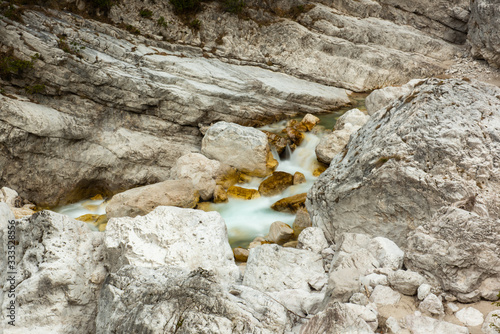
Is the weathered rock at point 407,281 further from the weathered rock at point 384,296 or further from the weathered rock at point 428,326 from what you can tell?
the weathered rock at point 428,326

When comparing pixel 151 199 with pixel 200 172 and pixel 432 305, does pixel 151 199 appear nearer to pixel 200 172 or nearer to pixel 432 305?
pixel 200 172

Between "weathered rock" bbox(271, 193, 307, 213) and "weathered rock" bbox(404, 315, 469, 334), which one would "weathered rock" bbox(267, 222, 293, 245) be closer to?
"weathered rock" bbox(271, 193, 307, 213)

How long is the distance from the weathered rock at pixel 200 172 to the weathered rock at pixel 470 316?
8.95 m

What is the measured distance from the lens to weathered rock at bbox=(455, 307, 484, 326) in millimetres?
4051

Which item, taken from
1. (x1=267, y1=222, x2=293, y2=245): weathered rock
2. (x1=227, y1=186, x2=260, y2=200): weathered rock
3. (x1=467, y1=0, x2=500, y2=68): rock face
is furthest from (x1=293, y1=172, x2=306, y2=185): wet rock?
(x1=467, y1=0, x2=500, y2=68): rock face

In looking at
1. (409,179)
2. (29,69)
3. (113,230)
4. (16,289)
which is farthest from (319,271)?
(29,69)

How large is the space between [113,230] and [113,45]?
40.1ft

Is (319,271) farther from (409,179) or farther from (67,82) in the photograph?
(67,82)

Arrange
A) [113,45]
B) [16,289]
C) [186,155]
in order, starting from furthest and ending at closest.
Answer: [113,45], [186,155], [16,289]

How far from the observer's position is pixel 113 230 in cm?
598

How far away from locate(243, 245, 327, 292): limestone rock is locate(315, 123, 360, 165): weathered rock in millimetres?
7014

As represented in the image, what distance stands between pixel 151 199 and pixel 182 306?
710 centimetres

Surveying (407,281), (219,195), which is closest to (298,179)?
(219,195)

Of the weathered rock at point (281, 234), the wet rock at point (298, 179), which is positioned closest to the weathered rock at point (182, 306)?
the weathered rock at point (281, 234)
